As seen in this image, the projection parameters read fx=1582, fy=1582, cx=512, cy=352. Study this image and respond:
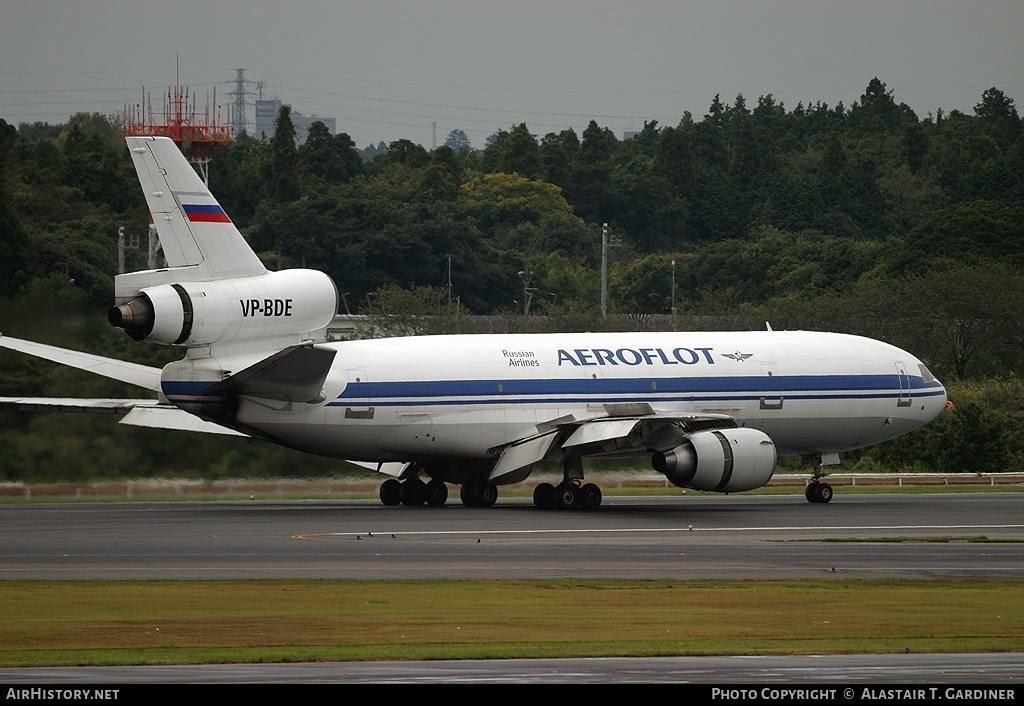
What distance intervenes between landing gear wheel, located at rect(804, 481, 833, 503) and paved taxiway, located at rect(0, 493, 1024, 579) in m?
0.85

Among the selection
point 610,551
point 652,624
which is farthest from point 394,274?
point 652,624

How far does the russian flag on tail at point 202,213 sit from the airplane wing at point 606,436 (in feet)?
35.7

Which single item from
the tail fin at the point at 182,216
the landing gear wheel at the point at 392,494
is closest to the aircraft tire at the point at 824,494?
the landing gear wheel at the point at 392,494

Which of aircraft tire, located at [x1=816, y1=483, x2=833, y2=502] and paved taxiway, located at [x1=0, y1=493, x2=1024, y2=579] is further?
aircraft tire, located at [x1=816, y1=483, x2=833, y2=502]

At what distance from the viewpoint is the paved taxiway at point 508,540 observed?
96.8 feet

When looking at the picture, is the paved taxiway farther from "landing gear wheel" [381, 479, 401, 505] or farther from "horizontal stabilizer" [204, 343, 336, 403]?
"horizontal stabilizer" [204, 343, 336, 403]

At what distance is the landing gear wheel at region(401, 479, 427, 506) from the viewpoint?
46.0 meters

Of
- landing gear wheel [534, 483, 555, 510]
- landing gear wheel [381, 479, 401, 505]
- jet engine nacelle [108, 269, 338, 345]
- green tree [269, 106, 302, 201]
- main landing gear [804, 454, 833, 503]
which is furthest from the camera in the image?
green tree [269, 106, 302, 201]

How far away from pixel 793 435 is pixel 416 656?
30523 millimetres

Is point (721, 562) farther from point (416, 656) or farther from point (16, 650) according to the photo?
point (16, 650)

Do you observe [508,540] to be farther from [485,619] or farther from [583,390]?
[485,619]

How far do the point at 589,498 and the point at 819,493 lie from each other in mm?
7756

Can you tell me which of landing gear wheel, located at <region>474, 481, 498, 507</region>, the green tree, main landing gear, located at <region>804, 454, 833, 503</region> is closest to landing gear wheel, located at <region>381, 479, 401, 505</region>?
landing gear wheel, located at <region>474, 481, 498, 507</region>

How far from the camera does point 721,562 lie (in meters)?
31.1
